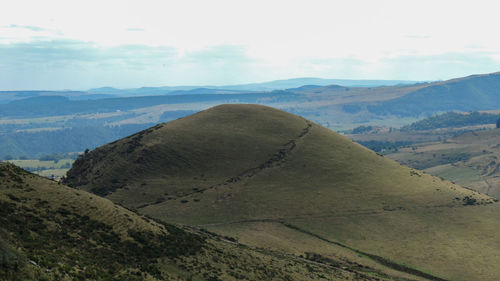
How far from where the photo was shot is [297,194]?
126562mm

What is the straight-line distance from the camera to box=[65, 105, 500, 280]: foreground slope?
97.1 metres

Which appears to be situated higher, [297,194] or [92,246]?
[92,246]

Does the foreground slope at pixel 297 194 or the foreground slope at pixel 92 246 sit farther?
the foreground slope at pixel 297 194

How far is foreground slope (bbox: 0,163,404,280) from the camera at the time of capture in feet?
116

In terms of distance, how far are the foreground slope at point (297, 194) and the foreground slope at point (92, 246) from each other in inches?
1269

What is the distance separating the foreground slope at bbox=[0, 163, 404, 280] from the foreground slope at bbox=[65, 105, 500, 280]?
106 feet

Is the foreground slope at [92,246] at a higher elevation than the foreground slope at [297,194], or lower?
higher

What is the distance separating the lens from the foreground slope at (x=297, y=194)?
97.1 metres

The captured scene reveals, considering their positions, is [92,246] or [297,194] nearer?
[92,246]

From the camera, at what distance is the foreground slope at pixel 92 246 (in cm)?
3528

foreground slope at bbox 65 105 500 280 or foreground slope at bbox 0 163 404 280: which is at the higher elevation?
foreground slope at bbox 0 163 404 280

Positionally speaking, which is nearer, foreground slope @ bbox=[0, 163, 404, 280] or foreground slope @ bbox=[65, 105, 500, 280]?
foreground slope @ bbox=[0, 163, 404, 280]

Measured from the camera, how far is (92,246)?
43.8 metres

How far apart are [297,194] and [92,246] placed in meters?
88.4
